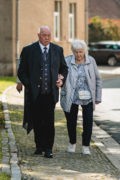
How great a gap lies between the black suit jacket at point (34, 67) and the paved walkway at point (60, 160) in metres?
0.90

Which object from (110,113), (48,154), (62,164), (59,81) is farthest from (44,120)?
(110,113)

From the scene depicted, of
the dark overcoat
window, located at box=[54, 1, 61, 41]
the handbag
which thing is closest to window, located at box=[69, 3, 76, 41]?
window, located at box=[54, 1, 61, 41]

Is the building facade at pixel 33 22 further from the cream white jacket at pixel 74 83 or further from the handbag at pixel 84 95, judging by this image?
the handbag at pixel 84 95

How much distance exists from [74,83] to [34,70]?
737 mm

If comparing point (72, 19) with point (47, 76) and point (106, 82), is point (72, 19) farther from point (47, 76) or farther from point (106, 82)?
point (47, 76)

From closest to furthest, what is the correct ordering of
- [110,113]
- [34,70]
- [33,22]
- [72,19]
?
[34,70] → [110,113] → [33,22] → [72,19]

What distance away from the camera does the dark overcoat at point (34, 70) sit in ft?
36.0

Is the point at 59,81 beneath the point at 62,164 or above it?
above

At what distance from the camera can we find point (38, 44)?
1112 cm

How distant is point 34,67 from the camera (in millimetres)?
11023

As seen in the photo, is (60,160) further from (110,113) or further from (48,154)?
(110,113)

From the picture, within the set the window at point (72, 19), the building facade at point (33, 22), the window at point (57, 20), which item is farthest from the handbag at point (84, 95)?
the window at point (72, 19)

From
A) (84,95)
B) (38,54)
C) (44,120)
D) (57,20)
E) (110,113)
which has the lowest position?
(110,113)

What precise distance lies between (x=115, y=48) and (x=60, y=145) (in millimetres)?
36570
